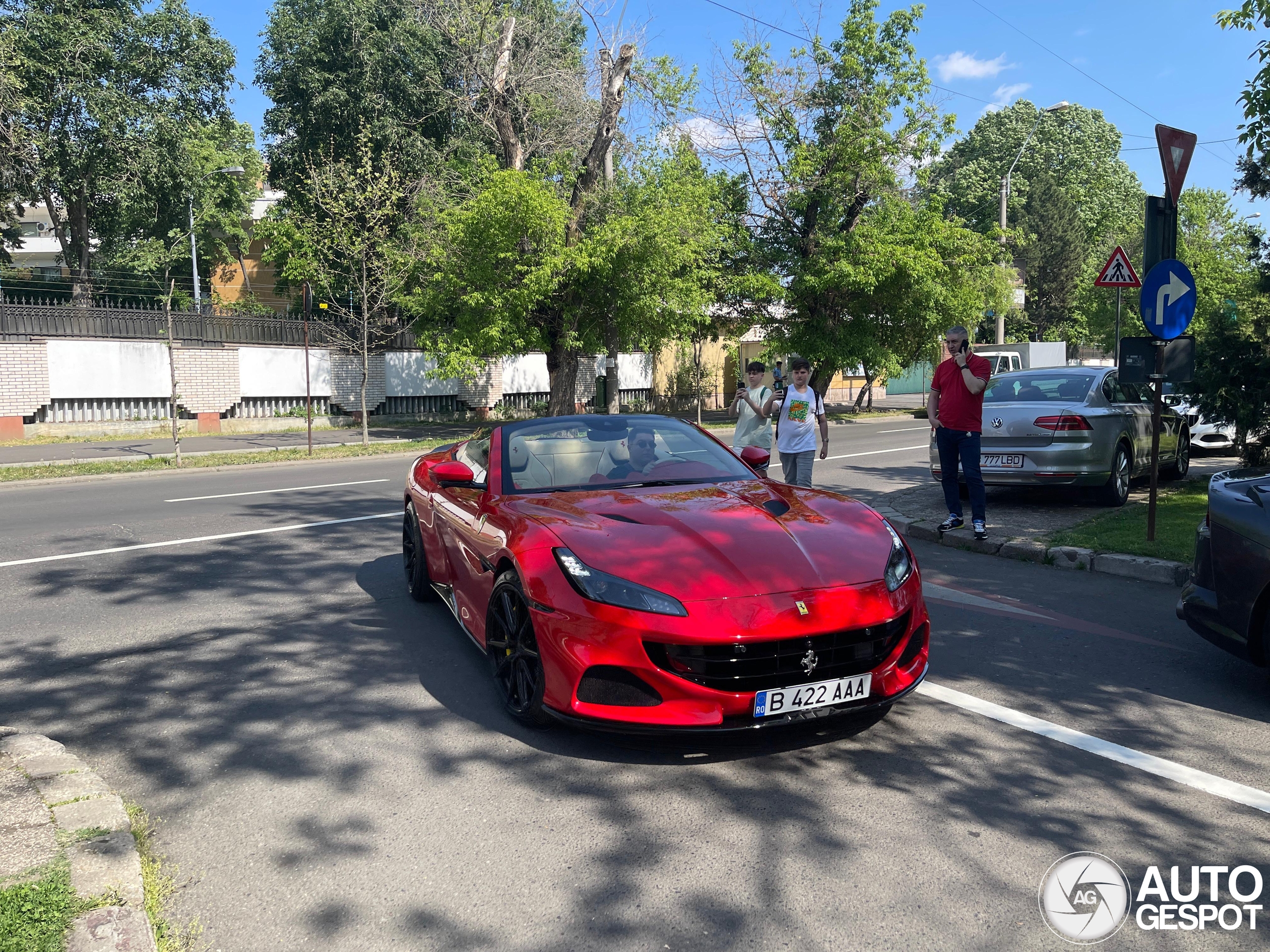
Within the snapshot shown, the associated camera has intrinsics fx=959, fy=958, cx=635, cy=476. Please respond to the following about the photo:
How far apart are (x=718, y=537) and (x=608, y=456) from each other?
4.62 ft

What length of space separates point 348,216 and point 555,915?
2141 cm

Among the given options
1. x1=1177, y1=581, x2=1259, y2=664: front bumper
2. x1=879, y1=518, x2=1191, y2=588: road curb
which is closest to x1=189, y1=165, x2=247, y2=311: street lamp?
x1=879, y1=518, x2=1191, y2=588: road curb

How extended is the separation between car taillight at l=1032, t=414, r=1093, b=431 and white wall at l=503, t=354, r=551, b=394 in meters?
24.2

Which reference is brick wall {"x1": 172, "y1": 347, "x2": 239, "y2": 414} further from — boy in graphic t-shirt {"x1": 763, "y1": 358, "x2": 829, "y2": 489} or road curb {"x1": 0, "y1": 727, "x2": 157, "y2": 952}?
road curb {"x1": 0, "y1": 727, "x2": 157, "y2": 952}

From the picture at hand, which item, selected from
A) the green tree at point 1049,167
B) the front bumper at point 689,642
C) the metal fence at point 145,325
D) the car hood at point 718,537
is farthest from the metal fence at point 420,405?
the green tree at point 1049,167

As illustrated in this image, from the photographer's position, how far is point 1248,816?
343 centimetres

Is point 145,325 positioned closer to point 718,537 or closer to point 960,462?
point 960,462

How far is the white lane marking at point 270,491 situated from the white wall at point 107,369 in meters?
9.87

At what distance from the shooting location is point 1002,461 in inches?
394

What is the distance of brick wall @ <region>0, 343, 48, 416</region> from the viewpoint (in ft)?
68.6

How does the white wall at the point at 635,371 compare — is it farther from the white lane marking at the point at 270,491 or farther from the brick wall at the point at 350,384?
the white lane marking at the point at 270,491

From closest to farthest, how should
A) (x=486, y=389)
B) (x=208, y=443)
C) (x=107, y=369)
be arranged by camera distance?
1. (x=208, y=443)
2. (x=107, y=369)
3. (x=486, y=389)

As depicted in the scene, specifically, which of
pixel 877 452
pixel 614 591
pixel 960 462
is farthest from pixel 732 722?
pixel 877 452

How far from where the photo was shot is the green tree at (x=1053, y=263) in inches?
2190
